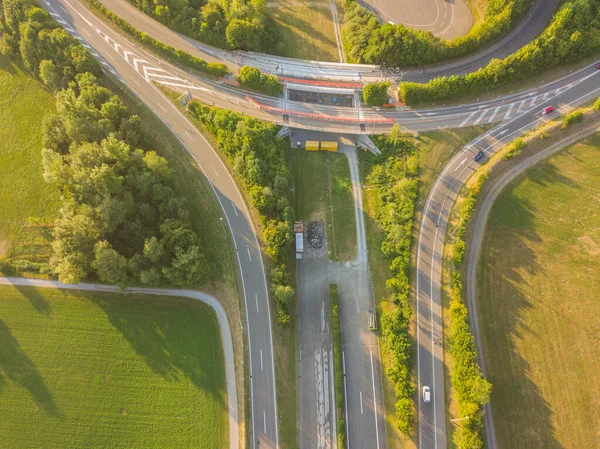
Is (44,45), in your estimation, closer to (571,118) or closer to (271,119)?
(271,119)

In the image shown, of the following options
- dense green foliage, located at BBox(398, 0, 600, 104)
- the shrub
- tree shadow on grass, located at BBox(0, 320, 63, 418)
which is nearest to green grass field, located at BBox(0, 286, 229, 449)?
tree shadow on grass, located at BBox(0, 320, 63, 418)

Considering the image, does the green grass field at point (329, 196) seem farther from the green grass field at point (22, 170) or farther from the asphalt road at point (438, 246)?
the green grass field at point (22, 170)

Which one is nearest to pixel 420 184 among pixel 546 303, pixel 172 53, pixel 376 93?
pixel 376 93

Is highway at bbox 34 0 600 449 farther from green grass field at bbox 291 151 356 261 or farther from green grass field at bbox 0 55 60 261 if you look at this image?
green grass field at bbox 0 55 60 261

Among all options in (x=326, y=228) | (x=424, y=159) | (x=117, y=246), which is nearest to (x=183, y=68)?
(x=117, y=246)

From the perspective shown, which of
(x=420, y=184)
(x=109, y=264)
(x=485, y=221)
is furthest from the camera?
(x=420, y=184)

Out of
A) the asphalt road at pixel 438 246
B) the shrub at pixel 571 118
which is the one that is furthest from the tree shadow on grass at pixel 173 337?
the shrub at pixel 571 118
